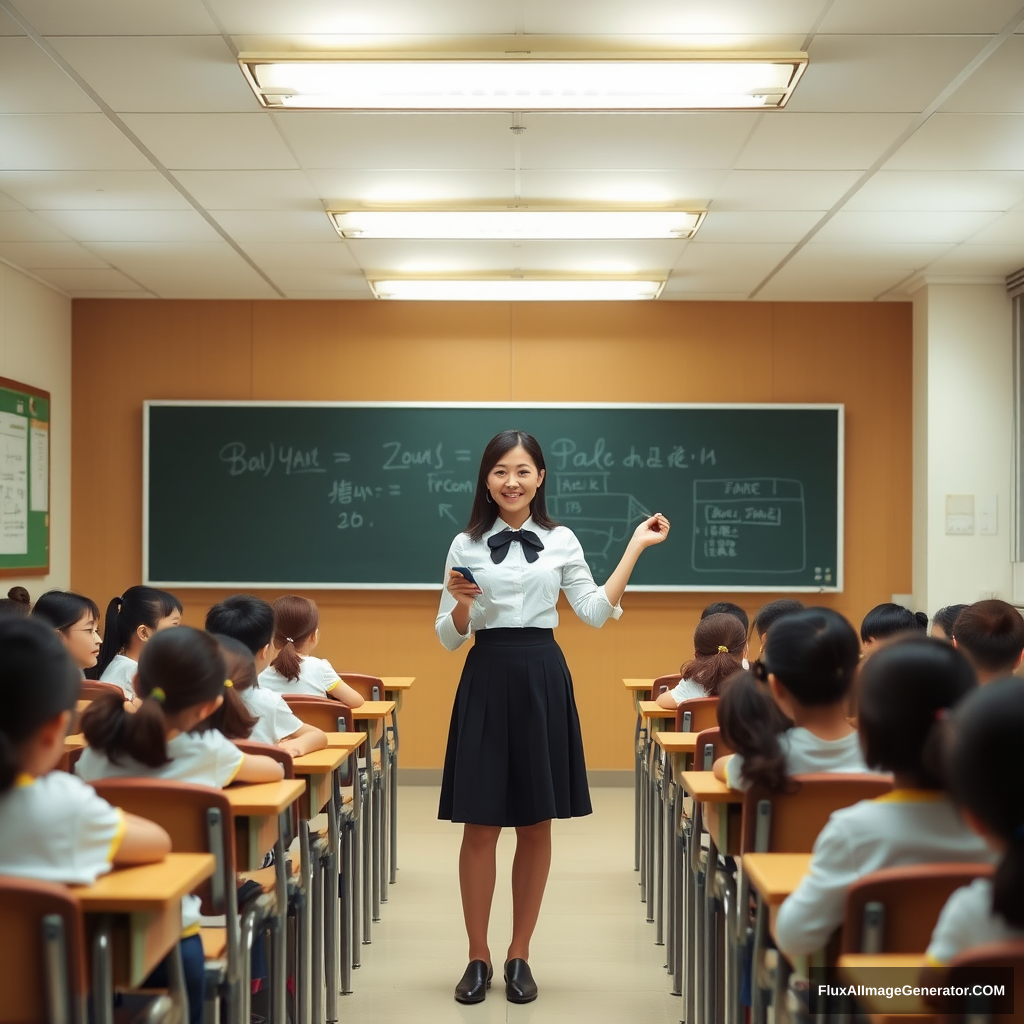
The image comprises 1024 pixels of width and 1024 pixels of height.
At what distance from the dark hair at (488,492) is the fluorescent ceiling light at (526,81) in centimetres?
107

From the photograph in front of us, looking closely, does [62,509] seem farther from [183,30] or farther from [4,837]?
[4,837]

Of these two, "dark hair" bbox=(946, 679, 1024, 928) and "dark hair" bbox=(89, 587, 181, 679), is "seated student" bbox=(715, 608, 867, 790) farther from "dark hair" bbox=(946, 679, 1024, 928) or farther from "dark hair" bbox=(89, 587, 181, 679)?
"dark hair" bbox=(89, 587, 181, 679)

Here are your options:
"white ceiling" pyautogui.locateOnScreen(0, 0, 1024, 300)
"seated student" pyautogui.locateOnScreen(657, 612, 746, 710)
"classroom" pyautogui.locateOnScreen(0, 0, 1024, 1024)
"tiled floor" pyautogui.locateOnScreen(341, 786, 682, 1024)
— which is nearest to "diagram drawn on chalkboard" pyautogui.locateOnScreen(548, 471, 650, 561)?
"classroom" pyautogui.locateOnScreen(0, 0, 1024, 1024)

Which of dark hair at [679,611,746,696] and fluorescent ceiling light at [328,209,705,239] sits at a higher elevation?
fluorescent ceiling light at [328,209,705,239]

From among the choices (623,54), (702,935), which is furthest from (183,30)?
(702,935)

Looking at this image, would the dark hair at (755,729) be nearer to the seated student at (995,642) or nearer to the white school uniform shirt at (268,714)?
the seated student at (995,642)

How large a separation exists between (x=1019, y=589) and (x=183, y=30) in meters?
4.76

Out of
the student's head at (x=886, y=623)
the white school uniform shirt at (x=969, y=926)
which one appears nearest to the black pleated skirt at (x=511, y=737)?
the student's head at (x=886, y=623)

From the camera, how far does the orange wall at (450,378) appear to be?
6.48 m

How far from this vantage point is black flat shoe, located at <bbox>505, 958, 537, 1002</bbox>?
3.23 m

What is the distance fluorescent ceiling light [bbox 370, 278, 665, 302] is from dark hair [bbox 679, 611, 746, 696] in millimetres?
2546

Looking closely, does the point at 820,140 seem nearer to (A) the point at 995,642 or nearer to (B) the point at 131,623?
(A) the point at 995,642

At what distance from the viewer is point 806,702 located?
2199 millimetres

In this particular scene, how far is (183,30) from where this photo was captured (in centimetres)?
313
